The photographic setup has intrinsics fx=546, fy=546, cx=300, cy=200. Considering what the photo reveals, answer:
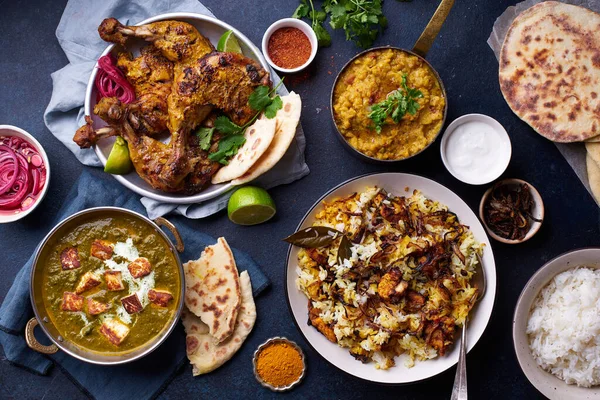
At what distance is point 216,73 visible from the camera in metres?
3.91

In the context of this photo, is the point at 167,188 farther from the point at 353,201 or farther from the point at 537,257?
the point at 537,257

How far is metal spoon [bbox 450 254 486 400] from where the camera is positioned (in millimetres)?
3588

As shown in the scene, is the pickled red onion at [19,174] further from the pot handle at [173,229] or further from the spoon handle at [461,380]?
the spoon handle at [461,380]

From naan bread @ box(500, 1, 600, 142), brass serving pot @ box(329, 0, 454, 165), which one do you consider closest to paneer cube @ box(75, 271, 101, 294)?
brass serving pot @ box(329, 0, 454, 165)

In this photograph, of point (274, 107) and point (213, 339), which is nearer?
point (274, 107)

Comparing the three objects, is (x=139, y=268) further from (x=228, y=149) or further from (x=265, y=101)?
(x=265, y=101)

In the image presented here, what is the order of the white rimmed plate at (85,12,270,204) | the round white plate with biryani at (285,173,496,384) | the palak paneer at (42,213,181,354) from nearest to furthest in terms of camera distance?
1. the round white plate with biryani at (285,173,496,384)
2. the palak paneer at (42,213,181,354)
3. the white rimmed plate at (85,12,270,204)

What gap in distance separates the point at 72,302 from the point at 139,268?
523mm

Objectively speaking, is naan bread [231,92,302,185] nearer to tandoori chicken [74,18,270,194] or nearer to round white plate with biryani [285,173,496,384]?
tandoori chicken [74,18,270,194]

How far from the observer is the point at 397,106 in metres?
3.81

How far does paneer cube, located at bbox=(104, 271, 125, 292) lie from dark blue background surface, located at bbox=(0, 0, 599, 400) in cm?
78

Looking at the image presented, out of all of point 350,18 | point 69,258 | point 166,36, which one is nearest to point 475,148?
point 350,18

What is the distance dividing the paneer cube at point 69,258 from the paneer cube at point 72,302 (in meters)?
0.20

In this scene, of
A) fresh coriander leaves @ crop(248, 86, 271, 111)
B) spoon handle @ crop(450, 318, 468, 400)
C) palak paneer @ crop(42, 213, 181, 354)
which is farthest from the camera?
fresh coriander leaves @ crop(248, 86, 271, 111)
